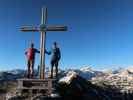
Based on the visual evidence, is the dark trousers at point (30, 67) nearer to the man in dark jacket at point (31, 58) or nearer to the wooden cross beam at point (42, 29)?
the man in dark jacket at point (31, 58)

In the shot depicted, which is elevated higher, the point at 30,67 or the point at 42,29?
the point at 42,29

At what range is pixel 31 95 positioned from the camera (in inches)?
798

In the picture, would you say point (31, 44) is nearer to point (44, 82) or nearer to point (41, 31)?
point (41, 31)

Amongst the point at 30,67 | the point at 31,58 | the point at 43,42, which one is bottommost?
the point at 30,67

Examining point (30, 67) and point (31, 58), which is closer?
point (31, 58)

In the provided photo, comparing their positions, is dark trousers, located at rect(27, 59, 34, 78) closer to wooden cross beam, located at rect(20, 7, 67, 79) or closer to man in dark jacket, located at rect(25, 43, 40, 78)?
man in dark jacket, located at rect(25, 43, 40, 78)

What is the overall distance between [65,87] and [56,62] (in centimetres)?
224

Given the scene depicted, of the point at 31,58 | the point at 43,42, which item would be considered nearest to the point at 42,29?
the point at 43,42

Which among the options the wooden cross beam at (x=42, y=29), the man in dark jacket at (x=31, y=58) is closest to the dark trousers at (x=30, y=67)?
the man in dark jacket at (x=31, y=58)

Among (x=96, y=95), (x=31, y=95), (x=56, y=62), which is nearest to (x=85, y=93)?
(x=96, y=95)

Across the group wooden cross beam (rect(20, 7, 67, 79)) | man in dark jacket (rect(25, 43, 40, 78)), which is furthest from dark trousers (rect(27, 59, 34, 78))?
wooden cross beam (rect(20, 7, 67, 79))

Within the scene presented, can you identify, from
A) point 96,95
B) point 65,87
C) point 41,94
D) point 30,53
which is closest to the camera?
point 41,94

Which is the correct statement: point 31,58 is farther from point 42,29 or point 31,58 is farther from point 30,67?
point 42,29

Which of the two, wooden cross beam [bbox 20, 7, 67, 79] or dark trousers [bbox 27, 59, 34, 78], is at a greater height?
wooden cross beam [bbox 20, 7, 67, 79]
